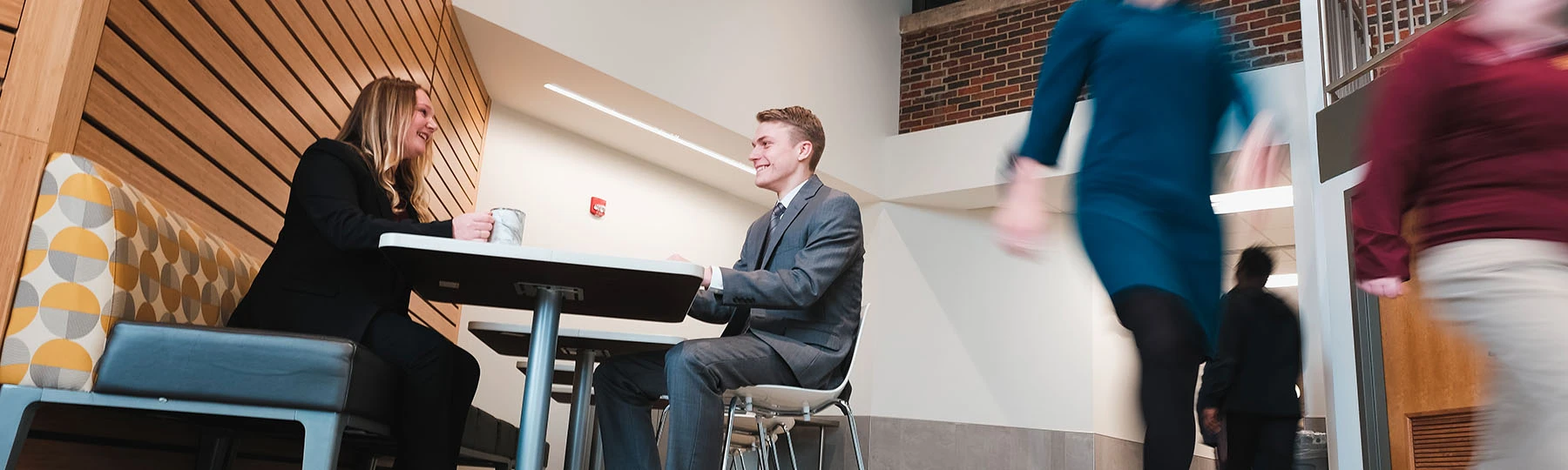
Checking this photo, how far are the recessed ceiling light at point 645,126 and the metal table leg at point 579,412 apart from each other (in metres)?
2.12

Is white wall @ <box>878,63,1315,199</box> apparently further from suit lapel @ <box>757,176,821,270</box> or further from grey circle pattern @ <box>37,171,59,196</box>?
grey circle pattern @ <box>37,171,59,196</box>

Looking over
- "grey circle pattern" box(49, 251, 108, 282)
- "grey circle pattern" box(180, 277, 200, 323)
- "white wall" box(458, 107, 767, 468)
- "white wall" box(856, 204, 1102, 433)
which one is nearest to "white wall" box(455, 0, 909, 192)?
"white wall" box(856, 204, 1102, 433)

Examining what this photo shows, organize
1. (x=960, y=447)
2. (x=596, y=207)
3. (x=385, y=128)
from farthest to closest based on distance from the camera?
(x=960, y=447)
(x=596, y=207)
(x=385, y=128)

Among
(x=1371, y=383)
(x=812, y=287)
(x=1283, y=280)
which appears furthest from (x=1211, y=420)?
(x=1283, y=280)

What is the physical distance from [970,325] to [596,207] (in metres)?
2.83

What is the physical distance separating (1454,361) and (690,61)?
3864 mm

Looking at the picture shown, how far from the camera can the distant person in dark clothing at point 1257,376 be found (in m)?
3.44

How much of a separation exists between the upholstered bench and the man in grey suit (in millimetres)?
727

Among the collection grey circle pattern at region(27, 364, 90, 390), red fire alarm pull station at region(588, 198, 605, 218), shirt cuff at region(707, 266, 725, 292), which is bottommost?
grey circle pattern at region(27, 364, 90, 390)

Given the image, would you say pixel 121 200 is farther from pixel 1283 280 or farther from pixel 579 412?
pixel 1283 280

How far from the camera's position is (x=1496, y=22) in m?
1.26

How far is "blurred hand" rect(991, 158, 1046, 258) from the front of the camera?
1.58 metres

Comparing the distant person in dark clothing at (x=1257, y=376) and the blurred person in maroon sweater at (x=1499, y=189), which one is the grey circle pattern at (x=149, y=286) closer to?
the blurred person in maroon sweater at (x=1499, y=189)

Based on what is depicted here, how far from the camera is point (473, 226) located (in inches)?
75.6
